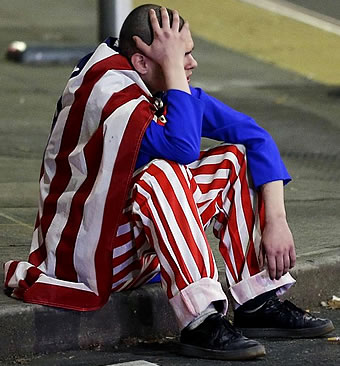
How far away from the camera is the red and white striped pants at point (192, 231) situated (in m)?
3.81

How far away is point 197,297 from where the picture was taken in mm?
3805

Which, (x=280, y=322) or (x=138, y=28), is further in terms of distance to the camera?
(x=280, y=322)

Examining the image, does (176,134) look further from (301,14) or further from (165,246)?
(301,14)

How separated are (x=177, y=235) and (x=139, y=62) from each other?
2.16ft

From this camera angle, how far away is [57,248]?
4016 millimetres

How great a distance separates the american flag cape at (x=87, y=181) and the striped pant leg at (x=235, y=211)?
1.07 feet

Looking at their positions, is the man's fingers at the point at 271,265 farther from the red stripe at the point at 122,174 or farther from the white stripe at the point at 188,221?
the red stripe at the point at 122,174

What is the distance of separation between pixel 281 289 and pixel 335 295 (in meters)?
0.63

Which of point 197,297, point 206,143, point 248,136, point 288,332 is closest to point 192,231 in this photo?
point 197,297

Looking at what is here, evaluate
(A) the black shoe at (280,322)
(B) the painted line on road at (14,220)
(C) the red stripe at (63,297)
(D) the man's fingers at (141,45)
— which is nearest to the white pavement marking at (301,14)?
(B) the painted line on road at (14,220)

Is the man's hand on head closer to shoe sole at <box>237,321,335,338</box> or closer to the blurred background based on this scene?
shoe sole at <box>237,321,335,338</box>

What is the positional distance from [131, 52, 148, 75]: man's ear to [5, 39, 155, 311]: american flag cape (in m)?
0.03

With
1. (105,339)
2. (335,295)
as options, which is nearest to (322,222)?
(335,295)

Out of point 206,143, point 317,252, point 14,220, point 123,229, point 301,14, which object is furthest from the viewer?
point 301,14
